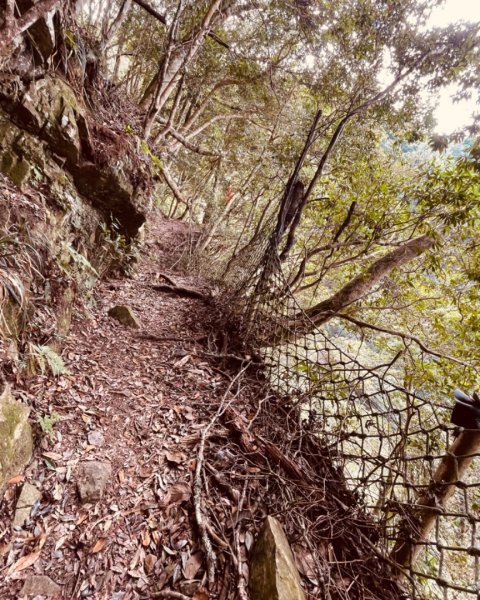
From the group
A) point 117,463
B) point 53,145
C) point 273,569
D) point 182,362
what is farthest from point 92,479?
point 53,145

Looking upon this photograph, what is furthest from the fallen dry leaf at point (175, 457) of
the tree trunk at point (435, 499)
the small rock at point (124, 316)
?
the small rock at point (124, 316)

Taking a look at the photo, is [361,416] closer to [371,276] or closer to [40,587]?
[40,587]

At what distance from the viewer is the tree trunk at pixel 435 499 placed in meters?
1.37

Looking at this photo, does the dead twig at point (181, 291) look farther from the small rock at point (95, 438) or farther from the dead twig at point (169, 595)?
the dead twig at point (169, 595)

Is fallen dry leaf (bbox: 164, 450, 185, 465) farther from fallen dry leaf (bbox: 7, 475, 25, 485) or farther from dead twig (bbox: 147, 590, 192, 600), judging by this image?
fallen dry leaf (bbox: 7, 475, 25, 485)

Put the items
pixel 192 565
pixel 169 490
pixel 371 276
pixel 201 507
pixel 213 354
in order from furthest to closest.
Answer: pixel 371 276
pixel 213 354
pixel 169 490
pixel 201 507
pixel 192 565

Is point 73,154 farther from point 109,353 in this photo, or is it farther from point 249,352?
point 249,352

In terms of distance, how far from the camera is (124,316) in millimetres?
3334

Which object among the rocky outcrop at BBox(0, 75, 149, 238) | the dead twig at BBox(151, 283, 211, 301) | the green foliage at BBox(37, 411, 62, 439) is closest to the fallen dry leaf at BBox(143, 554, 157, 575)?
the green foliage at BBox(37, 411, 62, 439)

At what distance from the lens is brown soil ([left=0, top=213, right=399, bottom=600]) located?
4.46 feet

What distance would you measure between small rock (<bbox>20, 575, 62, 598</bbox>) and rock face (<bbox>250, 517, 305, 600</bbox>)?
88 cm

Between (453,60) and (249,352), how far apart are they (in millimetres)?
3982

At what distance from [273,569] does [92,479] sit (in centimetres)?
110

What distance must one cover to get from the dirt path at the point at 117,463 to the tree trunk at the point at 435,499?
3.39 feet
